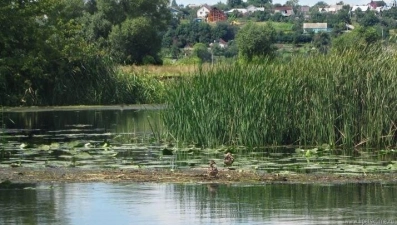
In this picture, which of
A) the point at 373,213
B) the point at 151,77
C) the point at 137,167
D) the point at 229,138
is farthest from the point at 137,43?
the point at 373,213

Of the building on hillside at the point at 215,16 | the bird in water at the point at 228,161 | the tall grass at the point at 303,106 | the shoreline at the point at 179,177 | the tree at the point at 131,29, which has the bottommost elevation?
the shoreline at the point at 179,177

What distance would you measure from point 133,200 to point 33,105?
28.8 m

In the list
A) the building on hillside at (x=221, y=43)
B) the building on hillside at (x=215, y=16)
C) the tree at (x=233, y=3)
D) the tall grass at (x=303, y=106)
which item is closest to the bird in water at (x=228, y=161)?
the tall grass at (x=303, y=106)

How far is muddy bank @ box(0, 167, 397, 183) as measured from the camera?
59.9ft

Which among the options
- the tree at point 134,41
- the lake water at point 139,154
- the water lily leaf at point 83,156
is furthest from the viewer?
the tree at point 134,41

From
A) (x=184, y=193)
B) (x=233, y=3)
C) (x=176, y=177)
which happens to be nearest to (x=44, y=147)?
(x=176, y=177)

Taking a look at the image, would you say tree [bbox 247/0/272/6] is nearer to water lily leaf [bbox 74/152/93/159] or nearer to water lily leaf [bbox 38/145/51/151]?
water lily leaf [bbox 38/145/51/151]

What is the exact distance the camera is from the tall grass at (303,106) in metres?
24.1

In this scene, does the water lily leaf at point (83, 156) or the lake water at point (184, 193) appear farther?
the water lily leaf at point (83, 156)

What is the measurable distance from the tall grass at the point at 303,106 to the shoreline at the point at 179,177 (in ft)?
16.6

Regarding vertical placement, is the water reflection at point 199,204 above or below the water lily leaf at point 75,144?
above

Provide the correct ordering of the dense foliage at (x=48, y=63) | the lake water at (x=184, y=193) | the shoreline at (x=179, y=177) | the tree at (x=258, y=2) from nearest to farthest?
the lake water at (x=184, y=193) < the shoreline at (x=179, y=177) < the dense foliage at (x=48, y=63) < the tree at (x=258, y=2)

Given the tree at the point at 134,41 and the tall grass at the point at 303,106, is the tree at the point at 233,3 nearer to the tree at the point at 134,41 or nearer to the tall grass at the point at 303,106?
the tree at the point at 134,41

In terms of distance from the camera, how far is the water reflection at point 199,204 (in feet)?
47.0
